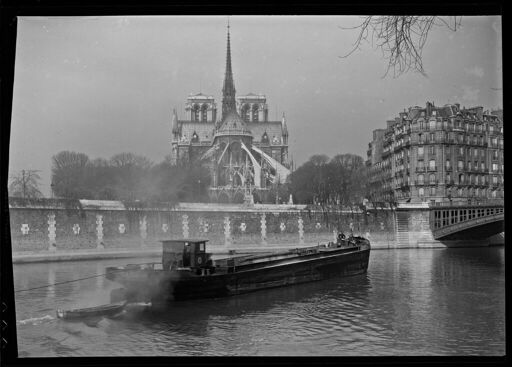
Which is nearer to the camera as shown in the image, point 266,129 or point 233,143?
point 266,129

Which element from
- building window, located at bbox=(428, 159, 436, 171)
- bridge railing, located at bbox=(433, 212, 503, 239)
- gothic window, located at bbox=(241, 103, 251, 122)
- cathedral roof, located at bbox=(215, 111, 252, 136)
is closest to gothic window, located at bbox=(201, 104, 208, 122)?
cathedral roof, located at bbox=(215, 111, 252, 136)

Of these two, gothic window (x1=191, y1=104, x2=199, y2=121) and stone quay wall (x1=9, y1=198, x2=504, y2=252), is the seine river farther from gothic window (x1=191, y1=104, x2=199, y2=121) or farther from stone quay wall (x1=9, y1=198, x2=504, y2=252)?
gothic window (x1=191, y1=104, x2=199, y2=121)

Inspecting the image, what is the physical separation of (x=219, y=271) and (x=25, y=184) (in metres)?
3.21

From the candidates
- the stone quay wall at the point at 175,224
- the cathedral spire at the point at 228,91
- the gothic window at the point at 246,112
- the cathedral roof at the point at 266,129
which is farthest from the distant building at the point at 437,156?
the cathedral spire at the point at 228,91

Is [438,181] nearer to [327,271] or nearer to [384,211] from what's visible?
[384,211]

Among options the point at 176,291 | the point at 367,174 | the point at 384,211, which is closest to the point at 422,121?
the point at 367,174

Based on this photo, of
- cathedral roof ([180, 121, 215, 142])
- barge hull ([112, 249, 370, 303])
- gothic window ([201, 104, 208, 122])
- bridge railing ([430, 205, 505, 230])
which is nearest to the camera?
cathedral roof ([180, 121, 215, 142])

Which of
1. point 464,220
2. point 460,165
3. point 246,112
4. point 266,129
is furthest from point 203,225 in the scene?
point 464,220

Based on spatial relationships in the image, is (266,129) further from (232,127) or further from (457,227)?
(457,227)

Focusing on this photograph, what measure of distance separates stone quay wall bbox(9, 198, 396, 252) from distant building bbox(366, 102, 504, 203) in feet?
3.79

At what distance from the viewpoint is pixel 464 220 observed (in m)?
10.1

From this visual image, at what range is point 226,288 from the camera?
27.8 feet

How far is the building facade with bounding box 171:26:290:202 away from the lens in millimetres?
6762
